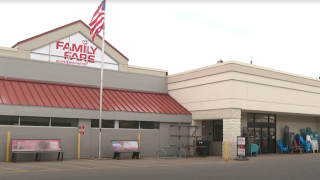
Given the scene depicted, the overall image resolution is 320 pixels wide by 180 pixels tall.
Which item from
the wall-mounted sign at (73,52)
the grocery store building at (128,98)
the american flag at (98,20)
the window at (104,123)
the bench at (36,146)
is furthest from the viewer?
the wall-mounted sign at (73,52)

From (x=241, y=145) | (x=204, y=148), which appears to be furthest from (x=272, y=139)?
(x=241, y=145)

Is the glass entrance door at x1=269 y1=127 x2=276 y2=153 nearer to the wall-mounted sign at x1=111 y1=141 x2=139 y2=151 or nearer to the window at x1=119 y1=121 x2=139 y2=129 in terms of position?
the window at x1=119 y1=121 x2=139 y2=129

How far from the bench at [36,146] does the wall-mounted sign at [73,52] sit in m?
9.83

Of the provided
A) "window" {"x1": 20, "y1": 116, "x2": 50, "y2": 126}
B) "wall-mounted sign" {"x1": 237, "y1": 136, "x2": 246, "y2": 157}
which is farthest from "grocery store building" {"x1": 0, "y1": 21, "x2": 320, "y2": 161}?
"wall-mounted sign" {"x1": 237, "y1": 136, "x2": 246, "y2": 157}

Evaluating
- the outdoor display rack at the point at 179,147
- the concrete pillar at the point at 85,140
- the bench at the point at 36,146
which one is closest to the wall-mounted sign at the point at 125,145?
the concrete pillar at the point at 85,140

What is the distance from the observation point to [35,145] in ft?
67.1

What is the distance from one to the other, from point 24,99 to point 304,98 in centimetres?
2115

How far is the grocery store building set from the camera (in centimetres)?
2211

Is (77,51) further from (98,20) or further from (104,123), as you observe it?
(104,123)

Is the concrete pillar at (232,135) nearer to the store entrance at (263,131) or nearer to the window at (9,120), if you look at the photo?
the store entrance at (263,131)

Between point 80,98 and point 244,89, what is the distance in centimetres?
1106

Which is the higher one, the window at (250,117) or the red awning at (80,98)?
the red awning at (80,98)

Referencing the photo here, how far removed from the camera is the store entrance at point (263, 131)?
28.7 meters

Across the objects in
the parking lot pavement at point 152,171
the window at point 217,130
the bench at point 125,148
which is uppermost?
the window at point 217,130
